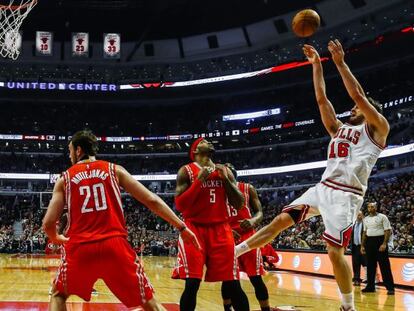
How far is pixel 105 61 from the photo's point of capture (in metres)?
43.8

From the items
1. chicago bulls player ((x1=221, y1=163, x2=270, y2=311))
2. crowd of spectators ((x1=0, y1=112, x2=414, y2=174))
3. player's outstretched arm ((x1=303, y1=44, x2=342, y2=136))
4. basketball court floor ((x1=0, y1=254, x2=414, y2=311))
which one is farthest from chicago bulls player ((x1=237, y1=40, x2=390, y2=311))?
crowd of spectators ((x1=0, y1=112, x2=414, y2=174))

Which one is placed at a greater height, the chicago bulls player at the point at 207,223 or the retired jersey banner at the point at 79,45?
the retired jersey banner at the point at 79,45

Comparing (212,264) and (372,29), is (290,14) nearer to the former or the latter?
(372,29)

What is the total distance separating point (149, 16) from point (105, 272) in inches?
1472

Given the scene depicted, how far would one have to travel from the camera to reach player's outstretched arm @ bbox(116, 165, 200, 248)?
3646 mm

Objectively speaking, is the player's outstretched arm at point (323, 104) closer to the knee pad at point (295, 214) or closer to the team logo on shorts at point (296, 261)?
the knee pad at point (295, 214)

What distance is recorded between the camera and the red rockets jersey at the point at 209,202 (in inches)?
195

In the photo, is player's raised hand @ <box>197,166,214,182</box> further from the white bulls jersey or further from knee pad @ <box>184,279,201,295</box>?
the white bulls jersey

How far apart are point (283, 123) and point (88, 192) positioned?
3670 cm

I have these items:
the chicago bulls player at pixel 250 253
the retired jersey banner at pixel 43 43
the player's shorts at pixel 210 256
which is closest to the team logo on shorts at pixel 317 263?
the chicago bulls player at pixel 250 253

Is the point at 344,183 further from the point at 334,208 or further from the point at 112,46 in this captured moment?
the point at 112,46

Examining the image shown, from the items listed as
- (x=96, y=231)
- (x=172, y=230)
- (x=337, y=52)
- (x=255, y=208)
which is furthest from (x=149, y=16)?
(x=96, y=231)

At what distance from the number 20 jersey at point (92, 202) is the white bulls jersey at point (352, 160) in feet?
6.77

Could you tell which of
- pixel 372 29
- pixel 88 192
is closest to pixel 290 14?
pixel 372 29
